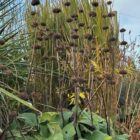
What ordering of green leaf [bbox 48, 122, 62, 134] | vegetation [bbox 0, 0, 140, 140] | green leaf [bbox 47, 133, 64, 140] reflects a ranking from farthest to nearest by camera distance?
1. vegetation [bbox 0, 0, 140, 140]
2. green leaf [bbox 48, 122, 62, 134]
3. green leaf [bbox 47, 133, 64, 140]

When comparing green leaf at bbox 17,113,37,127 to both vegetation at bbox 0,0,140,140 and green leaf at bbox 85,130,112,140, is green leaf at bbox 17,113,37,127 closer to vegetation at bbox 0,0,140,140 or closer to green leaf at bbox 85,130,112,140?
vegetation at bbox 0,0,140,140

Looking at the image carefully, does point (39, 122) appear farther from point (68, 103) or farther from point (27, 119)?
point (68, 103)

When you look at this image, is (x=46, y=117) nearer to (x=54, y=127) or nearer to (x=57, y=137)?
(x=54, y=127)

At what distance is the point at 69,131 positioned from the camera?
2.86 m

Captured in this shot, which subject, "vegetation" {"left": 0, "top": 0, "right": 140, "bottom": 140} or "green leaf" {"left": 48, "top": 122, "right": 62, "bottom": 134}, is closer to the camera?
"green leaf" {"left": 48, "top": 122, "right": 62, "bottom": 134}

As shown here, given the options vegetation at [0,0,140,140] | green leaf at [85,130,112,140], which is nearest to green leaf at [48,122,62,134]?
vegetation at [0,0,140,140]

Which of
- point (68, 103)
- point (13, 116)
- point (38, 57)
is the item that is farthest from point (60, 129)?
point (38, 57)

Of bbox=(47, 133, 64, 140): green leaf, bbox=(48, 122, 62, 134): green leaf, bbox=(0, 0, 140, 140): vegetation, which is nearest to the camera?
bbox=(47, 133, 64, 140): green leaf

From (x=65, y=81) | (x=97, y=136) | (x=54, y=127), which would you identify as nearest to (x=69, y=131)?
(x=54, y=127)

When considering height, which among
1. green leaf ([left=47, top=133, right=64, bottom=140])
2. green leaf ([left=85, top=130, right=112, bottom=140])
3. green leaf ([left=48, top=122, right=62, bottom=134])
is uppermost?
green leaf ([left=48, top=122, right=62, bottom=134])

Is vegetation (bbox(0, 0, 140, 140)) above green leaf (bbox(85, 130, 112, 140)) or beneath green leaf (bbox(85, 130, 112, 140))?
Result: above

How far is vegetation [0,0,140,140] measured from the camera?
293 cm

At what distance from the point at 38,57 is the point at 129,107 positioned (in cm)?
Answer: 120

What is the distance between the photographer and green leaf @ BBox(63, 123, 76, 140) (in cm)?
283
